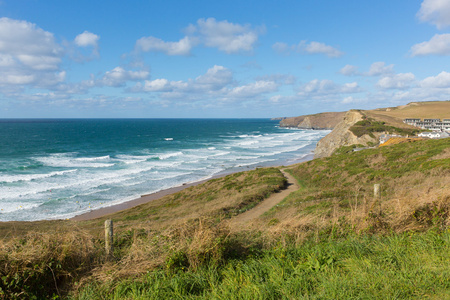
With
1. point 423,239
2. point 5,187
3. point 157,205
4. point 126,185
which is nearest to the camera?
point 423,239

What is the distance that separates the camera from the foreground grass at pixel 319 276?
4.49 m

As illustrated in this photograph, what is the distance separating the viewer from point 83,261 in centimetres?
559

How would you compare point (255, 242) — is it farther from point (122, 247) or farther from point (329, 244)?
Answer: point (122, 247)

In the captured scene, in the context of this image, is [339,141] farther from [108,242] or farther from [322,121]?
[322,121]

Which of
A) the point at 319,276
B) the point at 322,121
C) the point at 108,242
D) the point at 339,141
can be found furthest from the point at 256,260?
the point at 322,121

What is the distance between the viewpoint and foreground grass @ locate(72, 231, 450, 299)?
4488 mm

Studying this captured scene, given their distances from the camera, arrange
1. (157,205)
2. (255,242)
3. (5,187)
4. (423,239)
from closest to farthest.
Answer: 1. (423,239)
2. (255,242)
3. (157,205)
4. (5,187)

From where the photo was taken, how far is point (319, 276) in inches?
193

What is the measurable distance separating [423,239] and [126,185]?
34.6 m

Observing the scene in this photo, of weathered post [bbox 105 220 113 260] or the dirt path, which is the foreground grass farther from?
the dirt path

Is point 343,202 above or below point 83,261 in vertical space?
below

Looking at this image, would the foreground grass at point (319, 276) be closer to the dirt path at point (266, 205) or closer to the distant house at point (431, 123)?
the dirt path at point (266, 205)

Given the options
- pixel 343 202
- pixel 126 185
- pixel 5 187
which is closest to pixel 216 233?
pixel 343 202

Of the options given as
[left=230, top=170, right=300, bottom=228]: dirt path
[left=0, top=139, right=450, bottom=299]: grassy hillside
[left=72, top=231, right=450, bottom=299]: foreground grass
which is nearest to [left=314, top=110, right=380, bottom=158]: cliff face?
[left=230, top=170, right=300, bottom=228]: dirt path
